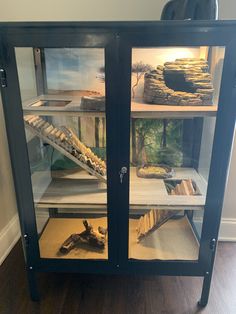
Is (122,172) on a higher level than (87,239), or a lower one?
higher

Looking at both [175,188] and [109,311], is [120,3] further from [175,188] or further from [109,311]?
[109,311]

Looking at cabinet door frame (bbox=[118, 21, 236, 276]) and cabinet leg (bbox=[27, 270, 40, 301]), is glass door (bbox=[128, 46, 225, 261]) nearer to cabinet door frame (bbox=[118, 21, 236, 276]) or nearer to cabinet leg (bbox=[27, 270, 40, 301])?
cabinet door frame (bbox=[118, 21, 236, 276])

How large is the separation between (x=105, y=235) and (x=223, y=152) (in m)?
0.82

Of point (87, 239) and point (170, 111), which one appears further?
point (87, 239)

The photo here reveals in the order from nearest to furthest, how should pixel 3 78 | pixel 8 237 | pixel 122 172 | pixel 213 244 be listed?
1. pixel 3 78
2. pixel 122 172
3. pixel 213 244
4. pixel 8 237

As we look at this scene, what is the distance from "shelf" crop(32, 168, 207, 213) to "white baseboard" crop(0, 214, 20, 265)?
687 millimetres

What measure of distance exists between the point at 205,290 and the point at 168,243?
1.05 feet

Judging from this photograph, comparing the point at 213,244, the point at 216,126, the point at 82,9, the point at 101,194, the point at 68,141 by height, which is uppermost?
the point at 82,9

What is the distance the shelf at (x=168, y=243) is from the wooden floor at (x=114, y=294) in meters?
0.31

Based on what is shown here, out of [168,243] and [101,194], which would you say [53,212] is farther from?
[168,243]

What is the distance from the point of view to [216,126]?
118 cm

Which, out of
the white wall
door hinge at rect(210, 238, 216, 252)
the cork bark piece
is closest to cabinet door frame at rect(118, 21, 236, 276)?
door hinge at rect(210, 238, 216, 252)

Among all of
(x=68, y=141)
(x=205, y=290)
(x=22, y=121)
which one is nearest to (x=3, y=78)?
(x=22, y=121)

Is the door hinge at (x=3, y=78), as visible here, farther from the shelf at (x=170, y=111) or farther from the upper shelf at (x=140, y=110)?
the shelf at (x=170, y=111)
